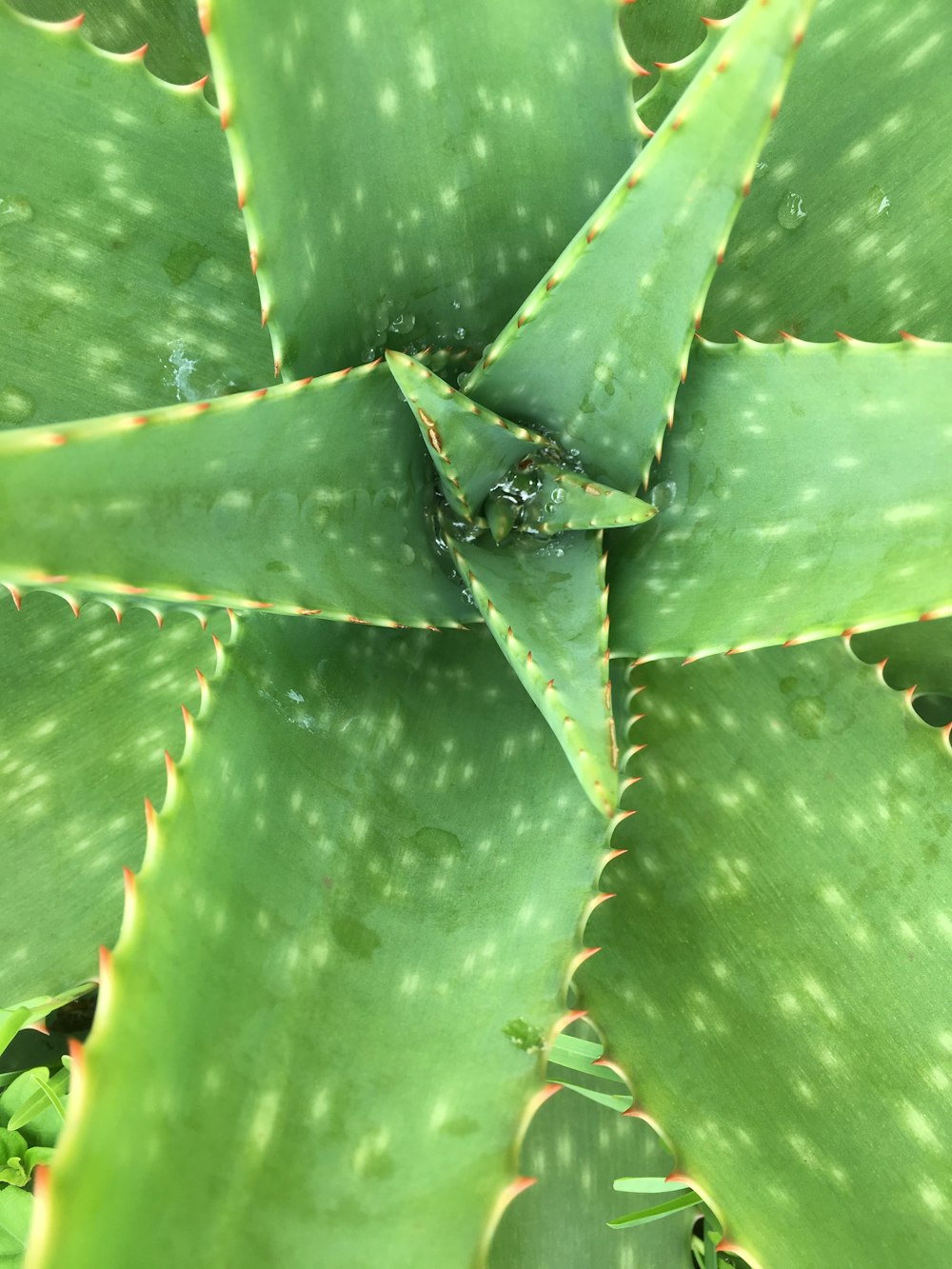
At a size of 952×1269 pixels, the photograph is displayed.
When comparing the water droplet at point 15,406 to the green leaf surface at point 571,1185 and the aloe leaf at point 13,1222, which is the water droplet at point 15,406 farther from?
the green leaf surface at point 571,1185

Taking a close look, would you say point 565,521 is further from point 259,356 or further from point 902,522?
point 259,356

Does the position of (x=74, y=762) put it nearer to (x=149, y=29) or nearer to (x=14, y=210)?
(x=14, y=210)

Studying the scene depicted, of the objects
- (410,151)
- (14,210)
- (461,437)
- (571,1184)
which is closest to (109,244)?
(14,210)

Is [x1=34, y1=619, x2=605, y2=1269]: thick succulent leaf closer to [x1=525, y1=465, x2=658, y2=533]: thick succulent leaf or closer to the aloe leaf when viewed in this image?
[x1=525, y1=465, x2=658, y2=533]: thick succulent leaf

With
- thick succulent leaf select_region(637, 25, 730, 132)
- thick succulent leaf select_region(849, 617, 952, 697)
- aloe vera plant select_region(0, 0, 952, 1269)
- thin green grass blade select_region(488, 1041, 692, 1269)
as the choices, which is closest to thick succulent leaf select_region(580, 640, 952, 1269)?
aloe vera plant select_region(0, 0, 952, 1269)

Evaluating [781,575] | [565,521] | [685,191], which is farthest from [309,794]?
[685,191]

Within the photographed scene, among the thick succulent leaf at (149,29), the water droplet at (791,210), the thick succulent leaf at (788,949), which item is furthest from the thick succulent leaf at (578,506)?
the thick succulent leaf at (149,29)

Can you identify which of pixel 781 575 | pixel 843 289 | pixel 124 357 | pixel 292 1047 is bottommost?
pixel 292 1047
